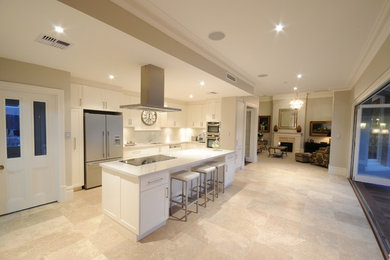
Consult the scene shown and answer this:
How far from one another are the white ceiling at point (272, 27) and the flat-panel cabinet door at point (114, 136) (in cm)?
287

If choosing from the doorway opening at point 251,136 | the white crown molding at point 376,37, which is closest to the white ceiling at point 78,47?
the white crown molding at point 376,37

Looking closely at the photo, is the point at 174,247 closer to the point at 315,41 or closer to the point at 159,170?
the point at 159,170

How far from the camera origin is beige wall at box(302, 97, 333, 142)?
872 cm

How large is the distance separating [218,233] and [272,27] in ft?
9.51

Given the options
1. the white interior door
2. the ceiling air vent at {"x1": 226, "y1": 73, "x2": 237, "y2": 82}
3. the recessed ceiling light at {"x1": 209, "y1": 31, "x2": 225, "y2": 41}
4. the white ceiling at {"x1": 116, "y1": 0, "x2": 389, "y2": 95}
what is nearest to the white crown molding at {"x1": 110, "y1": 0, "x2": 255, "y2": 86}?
the white ceiling at {"x1": 116, "y1": 0, "x2": 389, "y2": 95}

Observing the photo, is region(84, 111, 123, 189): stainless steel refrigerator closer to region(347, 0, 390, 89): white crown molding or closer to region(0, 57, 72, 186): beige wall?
region(0, 57, 72, 186): beige wall

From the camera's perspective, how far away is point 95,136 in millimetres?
4004

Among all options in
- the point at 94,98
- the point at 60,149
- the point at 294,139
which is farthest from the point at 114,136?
the point at 294,139

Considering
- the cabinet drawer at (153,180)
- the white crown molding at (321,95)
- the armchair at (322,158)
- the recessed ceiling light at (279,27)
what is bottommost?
the armchair at (322,158)

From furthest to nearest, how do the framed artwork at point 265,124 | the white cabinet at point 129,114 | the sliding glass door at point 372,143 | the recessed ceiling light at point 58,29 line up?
the framed artwork at point 265,124 < the white cabinet at point 129,114 < the sliding glass door at point 372,143 < the recessed ceiling light at point 58,29

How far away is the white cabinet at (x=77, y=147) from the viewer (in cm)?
372

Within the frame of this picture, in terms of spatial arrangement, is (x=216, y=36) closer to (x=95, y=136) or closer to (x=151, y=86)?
(x=151, y=86)

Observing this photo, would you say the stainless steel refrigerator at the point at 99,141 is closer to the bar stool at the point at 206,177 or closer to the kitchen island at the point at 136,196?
the kitchen island at the point at 136,196

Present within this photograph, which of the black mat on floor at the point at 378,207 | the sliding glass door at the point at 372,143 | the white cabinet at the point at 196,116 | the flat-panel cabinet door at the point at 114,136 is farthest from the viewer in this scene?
the white cabinet at the point at 196,116
